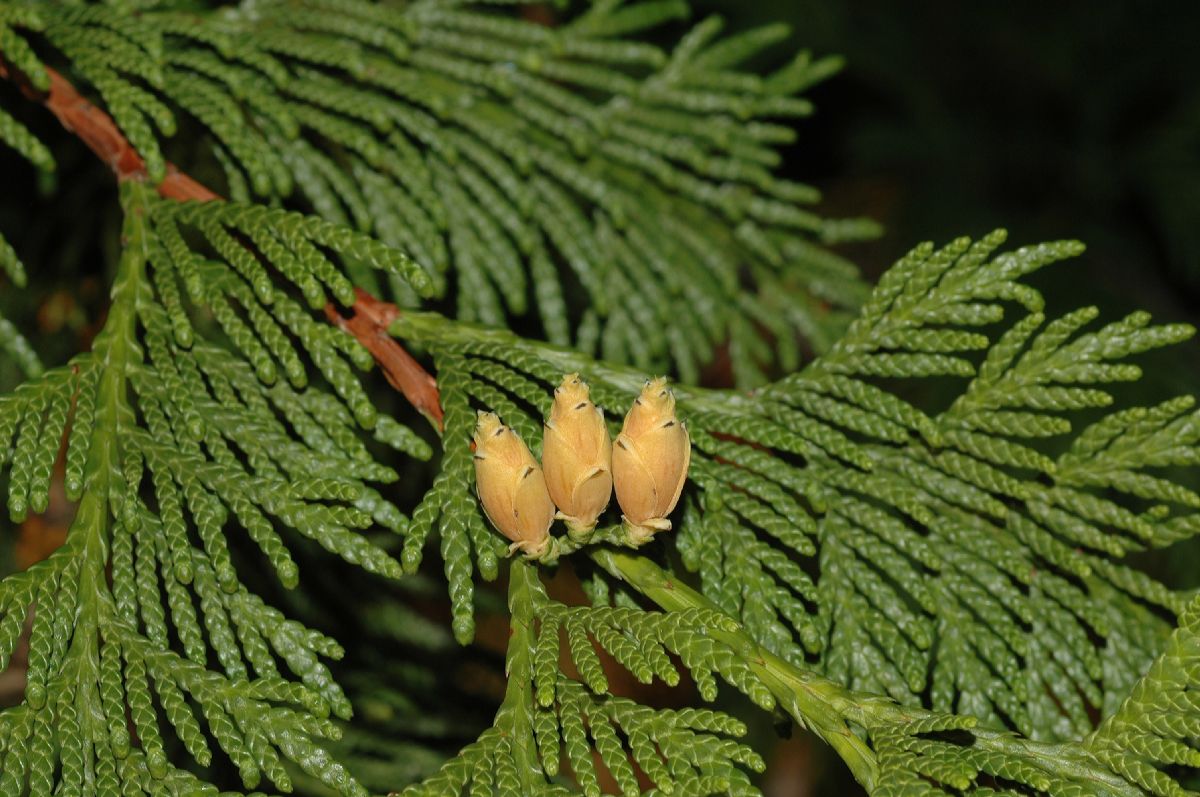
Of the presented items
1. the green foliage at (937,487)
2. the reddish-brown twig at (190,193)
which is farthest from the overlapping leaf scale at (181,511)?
the green foliage at (937,487)

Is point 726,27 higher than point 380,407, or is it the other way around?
point 726,27

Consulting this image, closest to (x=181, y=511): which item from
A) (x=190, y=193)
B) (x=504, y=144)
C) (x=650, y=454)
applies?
(x=190, y=193)

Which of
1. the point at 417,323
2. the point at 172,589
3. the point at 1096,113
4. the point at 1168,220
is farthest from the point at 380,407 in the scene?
the point at 1096,113

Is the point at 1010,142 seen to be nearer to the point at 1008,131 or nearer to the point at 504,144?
the point at 1008,131

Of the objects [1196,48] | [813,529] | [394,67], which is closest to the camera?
[813,529]

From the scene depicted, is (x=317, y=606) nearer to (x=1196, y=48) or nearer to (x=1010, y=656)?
(x=1010, y=656)

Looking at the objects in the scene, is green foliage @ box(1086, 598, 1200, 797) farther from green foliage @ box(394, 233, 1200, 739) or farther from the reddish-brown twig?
the reddish-brown twig

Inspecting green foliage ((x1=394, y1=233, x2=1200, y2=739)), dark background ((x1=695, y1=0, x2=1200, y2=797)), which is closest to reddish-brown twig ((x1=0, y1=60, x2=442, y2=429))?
green foliage ((x1=394, y1=233, x2=1200, y2=739))
